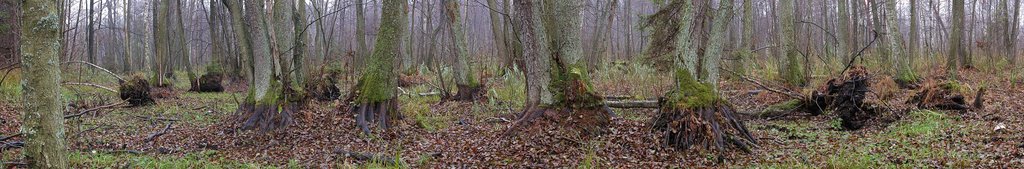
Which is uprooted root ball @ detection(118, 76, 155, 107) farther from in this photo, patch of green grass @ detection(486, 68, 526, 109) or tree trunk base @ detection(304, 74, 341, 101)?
patch of green grass @ detection(486, 68, 526, 109)

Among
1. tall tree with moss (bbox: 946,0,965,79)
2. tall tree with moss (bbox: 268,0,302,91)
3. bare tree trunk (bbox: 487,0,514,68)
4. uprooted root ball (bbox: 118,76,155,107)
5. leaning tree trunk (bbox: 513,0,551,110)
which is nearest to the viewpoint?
leaning tree trunk (bbox: 513,0,551,110)

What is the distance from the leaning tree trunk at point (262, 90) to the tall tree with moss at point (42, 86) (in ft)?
12.1

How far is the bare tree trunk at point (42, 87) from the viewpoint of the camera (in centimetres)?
412

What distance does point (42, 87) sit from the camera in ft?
14.0

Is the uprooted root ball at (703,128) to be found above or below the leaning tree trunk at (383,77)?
below

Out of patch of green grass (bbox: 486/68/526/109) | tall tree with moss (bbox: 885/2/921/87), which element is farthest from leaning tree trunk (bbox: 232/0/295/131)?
tall tree with moss (bbox: 885/2/921/87)

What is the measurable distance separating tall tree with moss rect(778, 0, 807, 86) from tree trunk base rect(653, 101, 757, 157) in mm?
6526

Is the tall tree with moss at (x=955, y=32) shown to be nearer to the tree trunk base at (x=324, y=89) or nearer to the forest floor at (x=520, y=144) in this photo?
the forest floor at (x=520, y=144)

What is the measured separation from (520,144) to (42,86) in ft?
13.9

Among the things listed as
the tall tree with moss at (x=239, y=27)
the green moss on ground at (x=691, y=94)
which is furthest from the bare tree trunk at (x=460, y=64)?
the green moss on ground at (x=691, y=94)

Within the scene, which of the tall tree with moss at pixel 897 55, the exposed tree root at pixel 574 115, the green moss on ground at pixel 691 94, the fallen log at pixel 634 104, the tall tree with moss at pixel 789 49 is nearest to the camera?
the green moss on ground at pixel 691 94

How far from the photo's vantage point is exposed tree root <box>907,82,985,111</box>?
29.3ft

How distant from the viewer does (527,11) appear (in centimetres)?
809

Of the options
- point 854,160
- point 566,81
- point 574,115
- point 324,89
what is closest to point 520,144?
point 574,115
